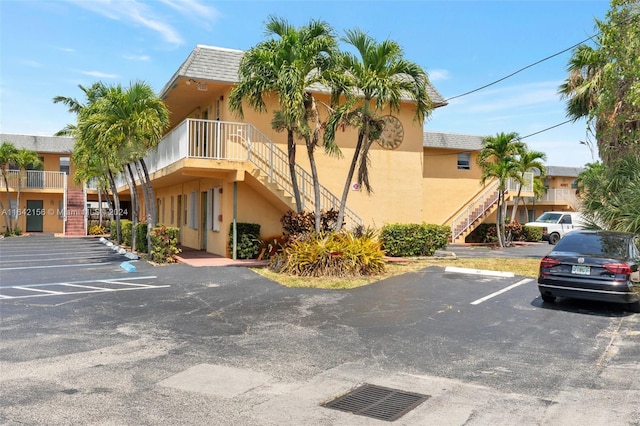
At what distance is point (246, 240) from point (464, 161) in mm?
18079

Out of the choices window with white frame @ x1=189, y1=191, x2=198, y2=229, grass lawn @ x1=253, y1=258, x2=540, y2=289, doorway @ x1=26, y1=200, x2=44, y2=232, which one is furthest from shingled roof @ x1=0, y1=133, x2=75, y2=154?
grass lawn @ x1=253, y1=258, x2=540, y2=289

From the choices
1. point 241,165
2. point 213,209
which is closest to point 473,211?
point 213,209

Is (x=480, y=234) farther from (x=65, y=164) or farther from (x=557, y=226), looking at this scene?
(x=65, y=164)

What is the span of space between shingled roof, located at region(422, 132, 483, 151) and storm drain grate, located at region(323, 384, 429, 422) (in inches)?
981

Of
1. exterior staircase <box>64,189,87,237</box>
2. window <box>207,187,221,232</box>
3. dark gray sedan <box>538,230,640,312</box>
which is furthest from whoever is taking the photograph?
exterior staircase <box>64,189,87,237</box>

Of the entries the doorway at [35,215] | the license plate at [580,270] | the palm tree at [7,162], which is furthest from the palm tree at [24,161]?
the license plate at [580,270]

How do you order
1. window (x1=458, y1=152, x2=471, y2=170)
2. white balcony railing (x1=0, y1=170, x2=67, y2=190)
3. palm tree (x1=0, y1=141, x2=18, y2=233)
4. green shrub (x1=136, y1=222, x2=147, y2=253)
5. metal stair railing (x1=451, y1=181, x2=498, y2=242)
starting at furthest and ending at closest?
white balcony railing (x1=0, y1=170, x2=67, y2=190) < palm tree (x1=0, y1=141, x2=18, y2=233) < window (x1=458, y1=152, x2=471, y2=170) < metal stair railing (x1=451, y1=181, x2=498, y2=242) < green shrub (x1=136, y1=222, x2=147, y2=253)

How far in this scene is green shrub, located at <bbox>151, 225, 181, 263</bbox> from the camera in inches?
650

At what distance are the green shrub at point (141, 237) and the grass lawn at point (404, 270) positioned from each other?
6.97m

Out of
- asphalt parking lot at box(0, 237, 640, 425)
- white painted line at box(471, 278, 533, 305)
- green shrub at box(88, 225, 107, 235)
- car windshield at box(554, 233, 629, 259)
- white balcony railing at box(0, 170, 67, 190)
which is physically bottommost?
asphalt parking lot at box(0, 237, 640, 425)

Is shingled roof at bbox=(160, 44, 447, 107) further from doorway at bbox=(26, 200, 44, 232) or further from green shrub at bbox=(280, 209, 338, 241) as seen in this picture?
doorway at bbox=(26, 200, 44, 232)

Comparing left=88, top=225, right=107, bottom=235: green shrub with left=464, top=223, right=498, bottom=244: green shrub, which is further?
left=88, top=225, right=107, bottom=235: green shrub

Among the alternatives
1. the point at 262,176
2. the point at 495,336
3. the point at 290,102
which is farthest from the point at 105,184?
the point at 495,336

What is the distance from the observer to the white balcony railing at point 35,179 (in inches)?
1432
